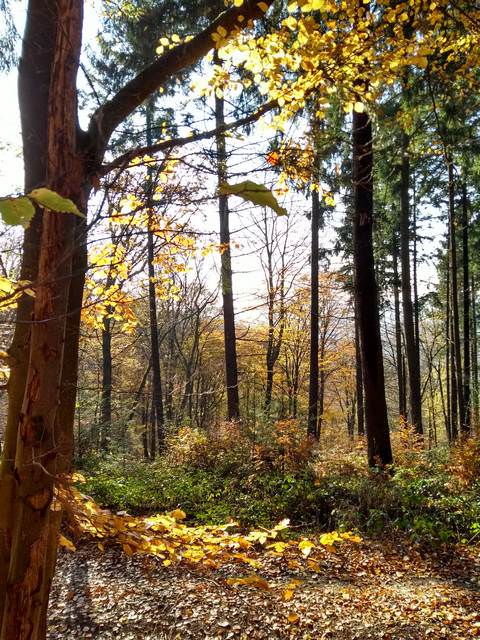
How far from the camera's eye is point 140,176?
7.38 ft

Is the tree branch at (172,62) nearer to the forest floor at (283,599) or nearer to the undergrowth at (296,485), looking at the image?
the forest floor at (283,599)

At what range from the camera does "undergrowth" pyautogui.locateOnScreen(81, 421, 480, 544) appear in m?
6.06

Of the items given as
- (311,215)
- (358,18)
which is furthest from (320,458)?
(311,215)

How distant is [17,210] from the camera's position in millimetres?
651

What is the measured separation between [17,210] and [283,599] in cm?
445

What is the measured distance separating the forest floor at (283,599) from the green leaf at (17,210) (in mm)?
3186

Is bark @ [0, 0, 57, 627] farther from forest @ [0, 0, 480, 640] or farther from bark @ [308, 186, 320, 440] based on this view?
bark @ [308, 186, 320, 440]

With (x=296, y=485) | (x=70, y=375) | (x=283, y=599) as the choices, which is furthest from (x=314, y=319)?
(x=70, y=375)

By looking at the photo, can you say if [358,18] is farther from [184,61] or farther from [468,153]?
[468,153]

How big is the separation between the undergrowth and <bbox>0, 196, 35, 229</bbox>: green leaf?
5.11 m

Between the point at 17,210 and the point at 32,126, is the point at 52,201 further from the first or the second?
the point at 32,126

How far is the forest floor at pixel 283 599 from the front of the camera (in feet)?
12.4

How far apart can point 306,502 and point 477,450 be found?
3043 millimetres

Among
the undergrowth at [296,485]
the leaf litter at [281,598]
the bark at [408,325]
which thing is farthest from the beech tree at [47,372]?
the bark at [408,325]
